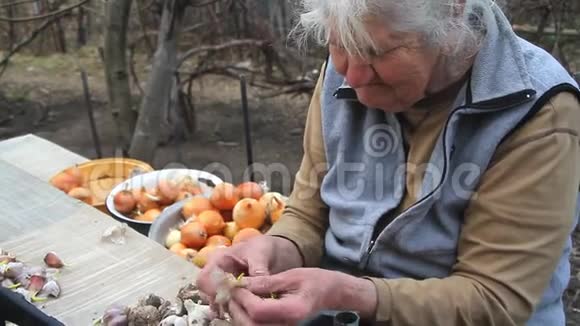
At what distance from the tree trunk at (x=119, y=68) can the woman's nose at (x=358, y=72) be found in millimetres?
1965

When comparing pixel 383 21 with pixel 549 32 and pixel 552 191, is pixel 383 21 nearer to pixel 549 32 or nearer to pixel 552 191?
pixel 552 191

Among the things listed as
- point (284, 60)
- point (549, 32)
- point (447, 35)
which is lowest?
point (284, 60)

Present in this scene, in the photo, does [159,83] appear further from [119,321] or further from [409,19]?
[409,19]

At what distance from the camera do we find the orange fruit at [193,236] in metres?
1.87

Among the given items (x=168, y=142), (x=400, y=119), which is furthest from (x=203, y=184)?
(x=168, y=142)

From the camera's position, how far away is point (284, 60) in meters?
4.66

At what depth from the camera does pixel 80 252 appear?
1609 millimetres

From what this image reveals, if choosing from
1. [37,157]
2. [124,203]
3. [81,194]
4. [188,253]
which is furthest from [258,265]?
[37,157]

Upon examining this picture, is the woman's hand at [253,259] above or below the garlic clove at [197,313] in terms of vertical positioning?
above

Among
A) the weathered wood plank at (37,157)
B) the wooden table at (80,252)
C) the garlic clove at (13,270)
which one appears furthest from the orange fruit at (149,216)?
the garlic clove at (13,270)

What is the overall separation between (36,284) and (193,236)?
1.71ft

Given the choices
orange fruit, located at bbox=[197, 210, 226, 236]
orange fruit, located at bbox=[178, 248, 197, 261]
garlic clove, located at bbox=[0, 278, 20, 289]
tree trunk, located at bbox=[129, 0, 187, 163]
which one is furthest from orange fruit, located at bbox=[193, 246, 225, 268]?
tree trunk, located at bbox=[129, 0, 187, 163]

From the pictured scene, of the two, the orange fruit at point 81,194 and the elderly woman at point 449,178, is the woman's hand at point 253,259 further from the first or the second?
the orange fruit at point 81,194

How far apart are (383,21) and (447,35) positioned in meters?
0.12
